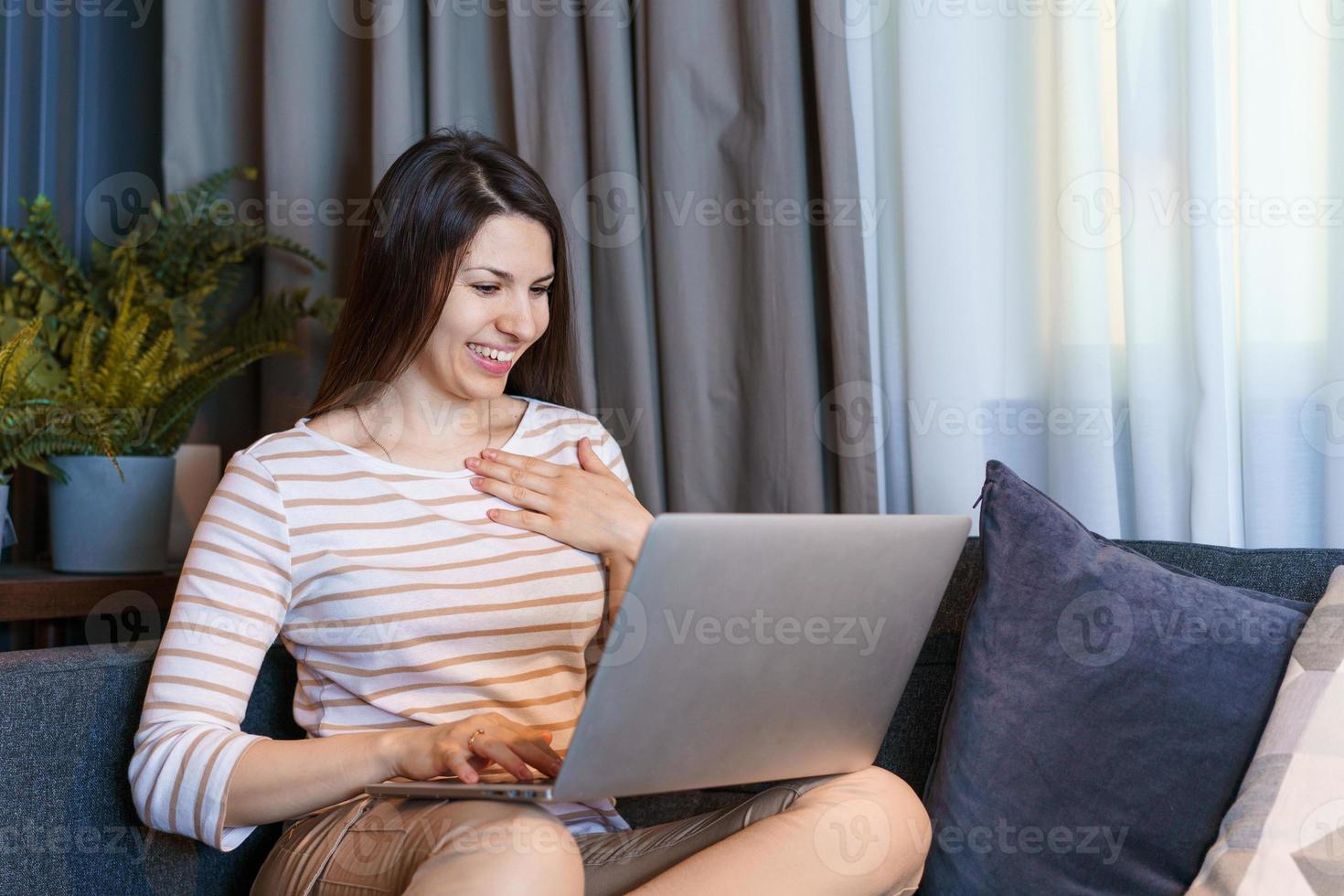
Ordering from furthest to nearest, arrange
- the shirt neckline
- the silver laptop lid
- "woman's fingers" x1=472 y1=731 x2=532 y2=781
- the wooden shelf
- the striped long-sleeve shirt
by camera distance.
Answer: the wooden shelf < the shirt neckline < the striped long-sleeve shirt < "woman's fingers" x1=472 y1=731 x2=532 y2=781 < the silver laptop lid

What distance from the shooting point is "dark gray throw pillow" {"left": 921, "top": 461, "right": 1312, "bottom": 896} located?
1.02m

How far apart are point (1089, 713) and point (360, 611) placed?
25.8 inches

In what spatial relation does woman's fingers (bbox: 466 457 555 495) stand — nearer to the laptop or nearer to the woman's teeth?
the woman's teeth

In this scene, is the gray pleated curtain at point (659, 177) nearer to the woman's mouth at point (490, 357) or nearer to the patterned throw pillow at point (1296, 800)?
the woman's mouth at point (490, 357)

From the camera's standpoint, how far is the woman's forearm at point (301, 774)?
3.12 feet

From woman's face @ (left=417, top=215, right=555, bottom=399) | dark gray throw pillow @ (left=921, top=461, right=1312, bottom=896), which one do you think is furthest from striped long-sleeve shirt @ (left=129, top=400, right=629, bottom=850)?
dark gray throw pillow @ (left=921, top=461, right=1312, bottom=896)

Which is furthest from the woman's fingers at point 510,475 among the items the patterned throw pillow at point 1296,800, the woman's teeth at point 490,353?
the patterned throw pillow at point 1296,800

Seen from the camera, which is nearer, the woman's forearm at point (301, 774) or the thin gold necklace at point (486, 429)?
the woman's forearm at point (301, 774)

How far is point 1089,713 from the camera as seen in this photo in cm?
107

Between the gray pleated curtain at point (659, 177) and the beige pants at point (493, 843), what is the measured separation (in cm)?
52

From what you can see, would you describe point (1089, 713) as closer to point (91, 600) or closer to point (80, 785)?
point (80, 785)

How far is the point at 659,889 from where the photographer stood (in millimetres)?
900

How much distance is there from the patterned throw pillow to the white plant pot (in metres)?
1.27

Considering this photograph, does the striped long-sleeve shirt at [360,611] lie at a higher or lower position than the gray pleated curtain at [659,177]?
lower
